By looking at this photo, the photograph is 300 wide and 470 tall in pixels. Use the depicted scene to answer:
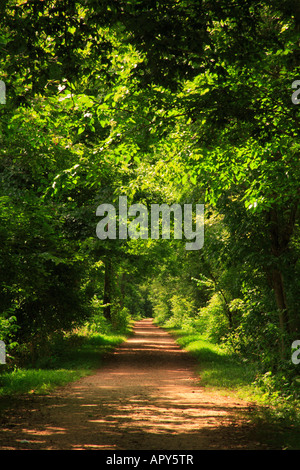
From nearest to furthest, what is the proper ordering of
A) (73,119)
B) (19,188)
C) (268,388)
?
(73,119)
(268,388)
(19,188)

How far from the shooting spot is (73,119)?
29.6 feet

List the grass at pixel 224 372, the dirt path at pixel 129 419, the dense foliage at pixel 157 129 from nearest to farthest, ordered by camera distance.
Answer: the dense foliage at pixel 157 129 → the dirt path at pixel 129 419 → the grass at pixel 224 372

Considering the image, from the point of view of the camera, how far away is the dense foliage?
612 cm

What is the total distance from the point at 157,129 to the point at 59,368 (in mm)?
11059

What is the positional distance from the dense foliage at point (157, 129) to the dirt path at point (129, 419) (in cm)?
203

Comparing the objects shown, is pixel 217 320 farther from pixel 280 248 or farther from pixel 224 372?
pixel 280 248

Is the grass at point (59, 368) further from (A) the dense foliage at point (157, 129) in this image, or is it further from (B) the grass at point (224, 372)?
(B) the grass at point (224, 372)

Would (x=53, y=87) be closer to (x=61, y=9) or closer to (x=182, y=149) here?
(x=61, y=9)

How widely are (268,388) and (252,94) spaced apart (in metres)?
6.76

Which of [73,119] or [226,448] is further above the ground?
[73,119]

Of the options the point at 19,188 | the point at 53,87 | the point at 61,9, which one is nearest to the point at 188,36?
the point at 61,9

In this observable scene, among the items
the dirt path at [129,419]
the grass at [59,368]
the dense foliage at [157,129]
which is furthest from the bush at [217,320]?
the dirt path at [129,419]

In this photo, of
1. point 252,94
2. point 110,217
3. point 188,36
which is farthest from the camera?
point 110,217

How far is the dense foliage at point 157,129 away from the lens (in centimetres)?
612
